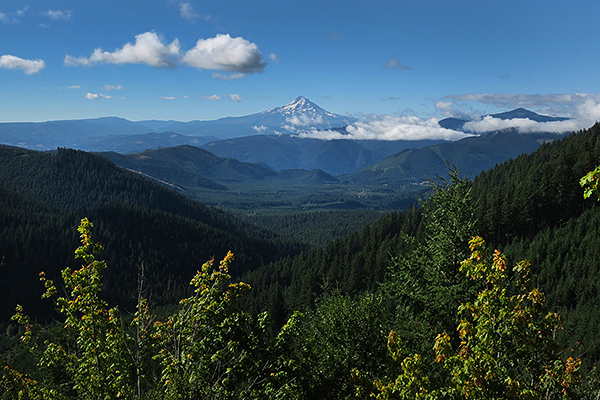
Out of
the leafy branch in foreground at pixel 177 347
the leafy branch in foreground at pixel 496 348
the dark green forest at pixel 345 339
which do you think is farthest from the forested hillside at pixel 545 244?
the leafy branch in foreground at pixel 496 348

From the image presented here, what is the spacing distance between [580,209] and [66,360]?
119 meters

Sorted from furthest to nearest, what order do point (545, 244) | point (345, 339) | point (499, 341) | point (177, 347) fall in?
1. point (545, 244)
2. point (345, 339)
3. point (177, 347)
4. point (499, 341)

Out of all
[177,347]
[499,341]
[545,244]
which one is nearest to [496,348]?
[499,341]

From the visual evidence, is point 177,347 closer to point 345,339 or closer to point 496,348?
point 496,348

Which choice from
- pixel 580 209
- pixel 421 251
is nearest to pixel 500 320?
pixel 421 251

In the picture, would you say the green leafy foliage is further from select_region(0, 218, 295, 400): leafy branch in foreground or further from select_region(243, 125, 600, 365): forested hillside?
select_region(243, 125, 600, 365): forested hillside

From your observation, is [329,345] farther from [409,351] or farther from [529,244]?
[529,244]

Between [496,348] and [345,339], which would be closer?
[496,348]

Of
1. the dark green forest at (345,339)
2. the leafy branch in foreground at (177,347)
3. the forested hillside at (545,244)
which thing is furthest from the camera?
the forested hillside at (545,244)

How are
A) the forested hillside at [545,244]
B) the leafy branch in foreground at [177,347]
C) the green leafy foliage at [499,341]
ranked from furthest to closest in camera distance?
the forested hillside at [545,244]
the leafy branch in foreground at [177,347]
the green leafy foliage at [499,341]

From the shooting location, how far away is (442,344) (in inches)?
413

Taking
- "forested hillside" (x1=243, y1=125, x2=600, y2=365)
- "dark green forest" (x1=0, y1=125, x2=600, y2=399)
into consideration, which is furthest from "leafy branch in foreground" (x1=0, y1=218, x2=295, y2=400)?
"forested hillside" (x1=243, y1=125, x2=600, y2=365)

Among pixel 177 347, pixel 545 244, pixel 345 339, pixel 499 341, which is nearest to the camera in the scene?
pixel 499 341

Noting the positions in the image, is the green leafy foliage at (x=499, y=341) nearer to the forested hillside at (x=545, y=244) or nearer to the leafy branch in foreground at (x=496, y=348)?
the leafy branch in foreground at (x=496, y=348)
